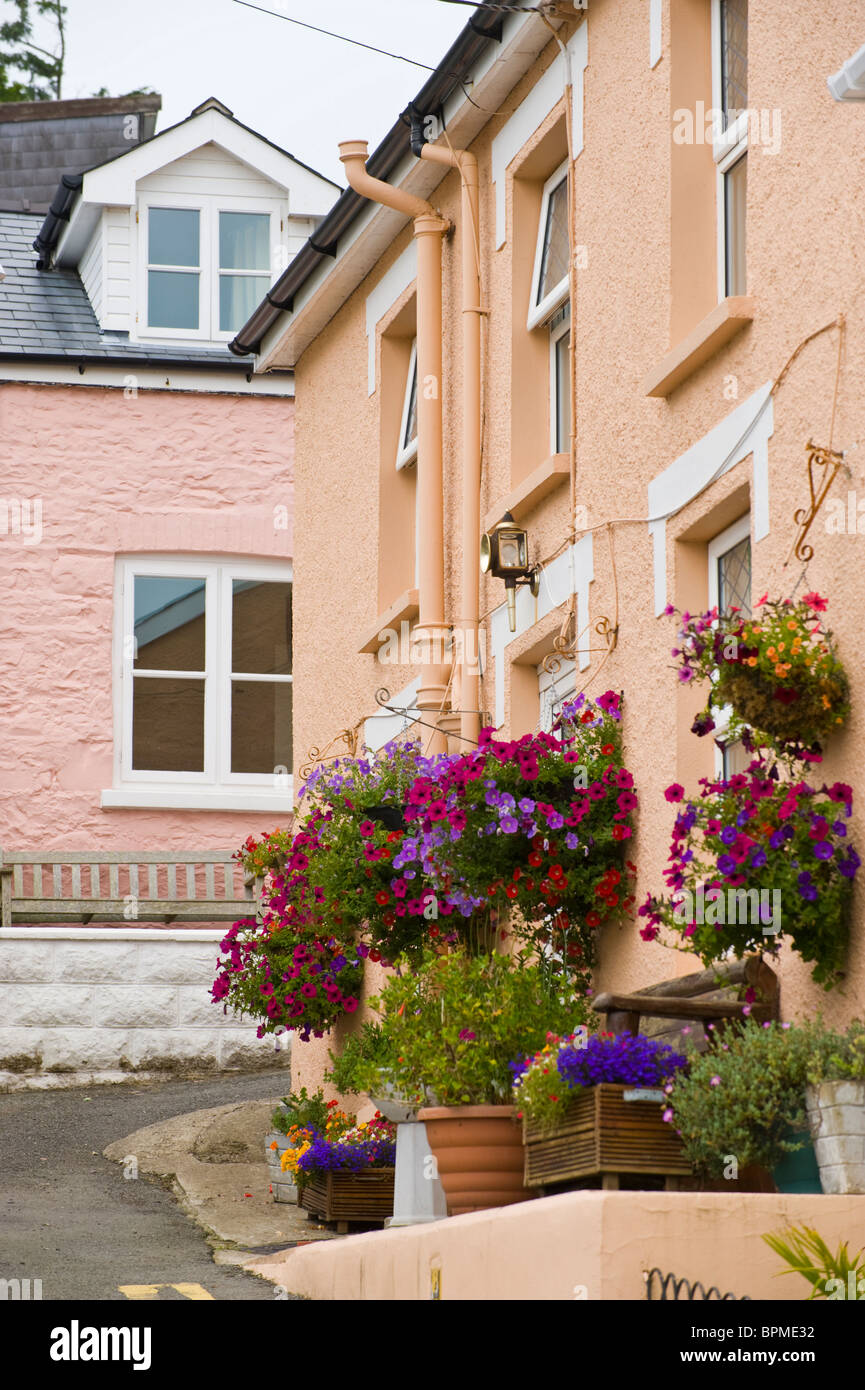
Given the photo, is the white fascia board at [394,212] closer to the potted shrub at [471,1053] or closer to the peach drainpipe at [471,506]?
the peach drainpipe at [471,506]

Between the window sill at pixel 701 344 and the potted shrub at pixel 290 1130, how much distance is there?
4.63 m

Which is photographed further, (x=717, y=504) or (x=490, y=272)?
(x=490, y=272)

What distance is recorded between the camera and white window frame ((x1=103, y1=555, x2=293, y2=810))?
53.5 ft

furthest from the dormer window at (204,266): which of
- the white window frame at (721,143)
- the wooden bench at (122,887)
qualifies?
the white window frame at (721,143)

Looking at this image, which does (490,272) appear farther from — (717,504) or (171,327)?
(171,327)

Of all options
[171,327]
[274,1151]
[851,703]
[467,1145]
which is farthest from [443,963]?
[171,327]

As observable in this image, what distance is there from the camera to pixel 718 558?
7520 millimetres

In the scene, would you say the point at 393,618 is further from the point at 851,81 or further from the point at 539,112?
the point at 851,81

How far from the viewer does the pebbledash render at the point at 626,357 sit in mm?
6484

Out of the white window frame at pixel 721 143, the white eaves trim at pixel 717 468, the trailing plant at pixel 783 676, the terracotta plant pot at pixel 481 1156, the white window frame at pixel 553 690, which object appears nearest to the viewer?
the trailing plant at pixel 783 676

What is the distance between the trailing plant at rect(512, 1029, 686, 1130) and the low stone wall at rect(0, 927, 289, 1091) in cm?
844

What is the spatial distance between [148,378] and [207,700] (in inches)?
112

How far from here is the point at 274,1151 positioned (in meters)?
10.6

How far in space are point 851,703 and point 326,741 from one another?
659 cm
